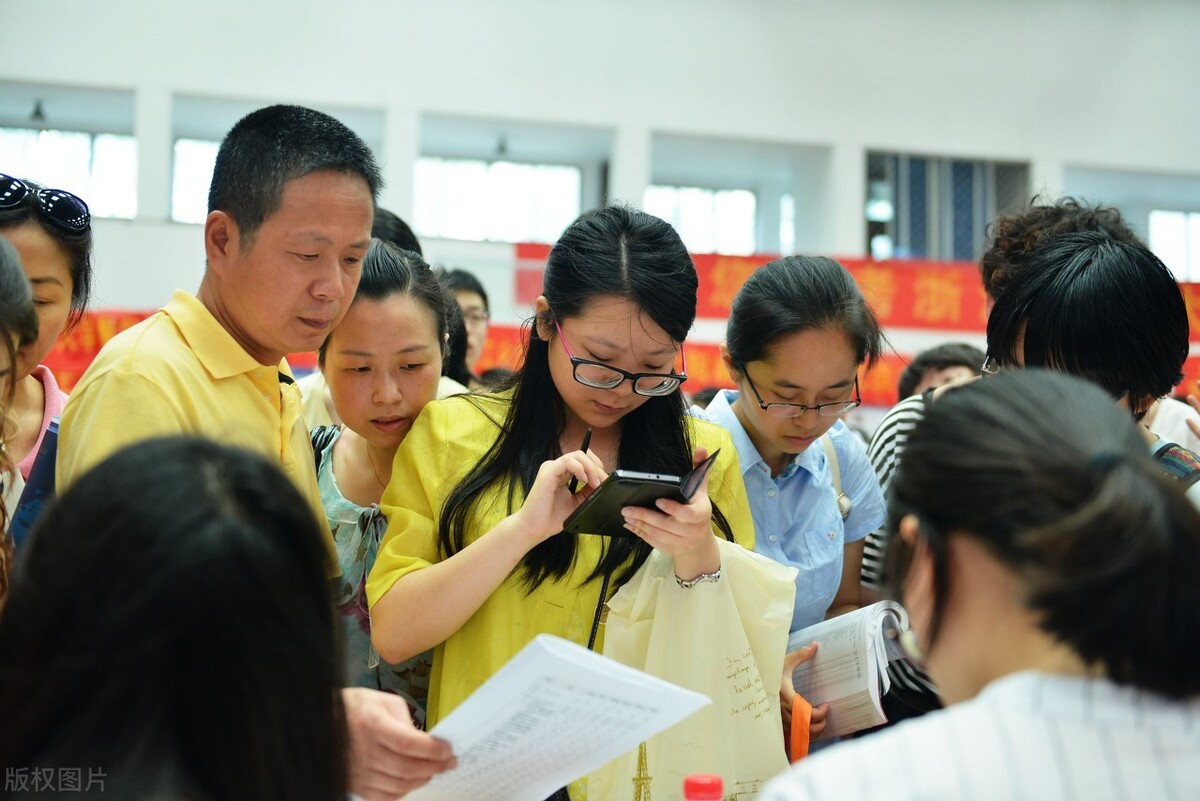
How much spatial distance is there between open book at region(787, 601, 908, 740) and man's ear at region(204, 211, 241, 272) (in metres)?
1.02

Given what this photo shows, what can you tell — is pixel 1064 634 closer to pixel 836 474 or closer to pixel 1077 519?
pixel 1077 519

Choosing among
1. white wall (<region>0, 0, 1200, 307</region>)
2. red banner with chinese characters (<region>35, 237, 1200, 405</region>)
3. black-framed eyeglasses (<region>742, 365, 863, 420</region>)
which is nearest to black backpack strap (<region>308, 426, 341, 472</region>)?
black-framed eyeglasses (<region>742, 365, 863, 420</region>)

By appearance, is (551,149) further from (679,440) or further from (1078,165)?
(679,440)

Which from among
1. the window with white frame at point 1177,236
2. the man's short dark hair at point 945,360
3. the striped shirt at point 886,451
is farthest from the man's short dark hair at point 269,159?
the window with white frame at point 1177,236

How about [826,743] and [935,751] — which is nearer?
[935,751]

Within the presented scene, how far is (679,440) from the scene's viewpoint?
1.79 m

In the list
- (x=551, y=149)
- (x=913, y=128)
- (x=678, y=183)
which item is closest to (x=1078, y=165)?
(x=913, y=128)

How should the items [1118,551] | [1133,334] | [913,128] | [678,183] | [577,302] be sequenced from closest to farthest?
[1118,551] → [1133,334] → [577,302] → [913,128] → [678,183]

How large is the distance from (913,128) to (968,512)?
7.17 m

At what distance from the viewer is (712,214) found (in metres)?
8.40

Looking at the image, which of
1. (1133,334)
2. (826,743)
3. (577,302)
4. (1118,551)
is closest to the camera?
(1118,551)

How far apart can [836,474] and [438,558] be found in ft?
2.79

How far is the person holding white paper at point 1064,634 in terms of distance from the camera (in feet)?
2.69

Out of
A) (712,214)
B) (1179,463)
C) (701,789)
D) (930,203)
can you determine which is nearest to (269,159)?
(701,789)
